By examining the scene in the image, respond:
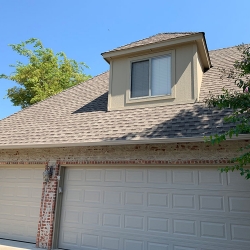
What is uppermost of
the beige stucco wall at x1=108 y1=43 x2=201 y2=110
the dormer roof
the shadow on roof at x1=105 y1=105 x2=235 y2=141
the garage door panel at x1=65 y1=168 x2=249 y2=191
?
the dormer roof

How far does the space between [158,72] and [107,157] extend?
316 centimetres

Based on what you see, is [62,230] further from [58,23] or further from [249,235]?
[58,23]

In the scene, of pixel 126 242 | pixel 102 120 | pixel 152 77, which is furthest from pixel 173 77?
pixel 126 242

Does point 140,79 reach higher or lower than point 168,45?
lower

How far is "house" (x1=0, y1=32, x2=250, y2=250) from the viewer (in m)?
5.48

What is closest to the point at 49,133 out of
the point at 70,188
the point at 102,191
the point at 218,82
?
the point at 70,188

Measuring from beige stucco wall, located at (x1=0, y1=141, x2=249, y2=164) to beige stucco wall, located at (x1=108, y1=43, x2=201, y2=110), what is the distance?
1.68m

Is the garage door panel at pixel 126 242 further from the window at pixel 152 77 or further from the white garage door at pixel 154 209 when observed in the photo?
the window at pixel 152 77

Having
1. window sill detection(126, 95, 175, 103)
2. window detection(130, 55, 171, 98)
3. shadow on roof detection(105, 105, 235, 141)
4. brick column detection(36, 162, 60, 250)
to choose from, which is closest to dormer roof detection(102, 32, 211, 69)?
window detection(130, 55, 171, 98)

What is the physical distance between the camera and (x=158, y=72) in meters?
7.55

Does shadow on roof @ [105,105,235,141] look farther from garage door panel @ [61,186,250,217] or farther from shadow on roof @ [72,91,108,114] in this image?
shadow on roof @ [72,91,108,114]

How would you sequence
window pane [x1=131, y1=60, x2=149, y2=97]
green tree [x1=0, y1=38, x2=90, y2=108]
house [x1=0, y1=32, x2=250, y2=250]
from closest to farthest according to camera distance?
house [x1=0, y1=32, x2=250, y2=250]
window pane [x1=131, y1=60, x2=149, y2=97]
green tree [x1=0, y1=38, x2=90, y2=108]

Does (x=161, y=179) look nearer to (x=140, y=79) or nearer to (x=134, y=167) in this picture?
(x=134, y=167)

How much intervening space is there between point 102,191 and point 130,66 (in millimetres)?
4125
